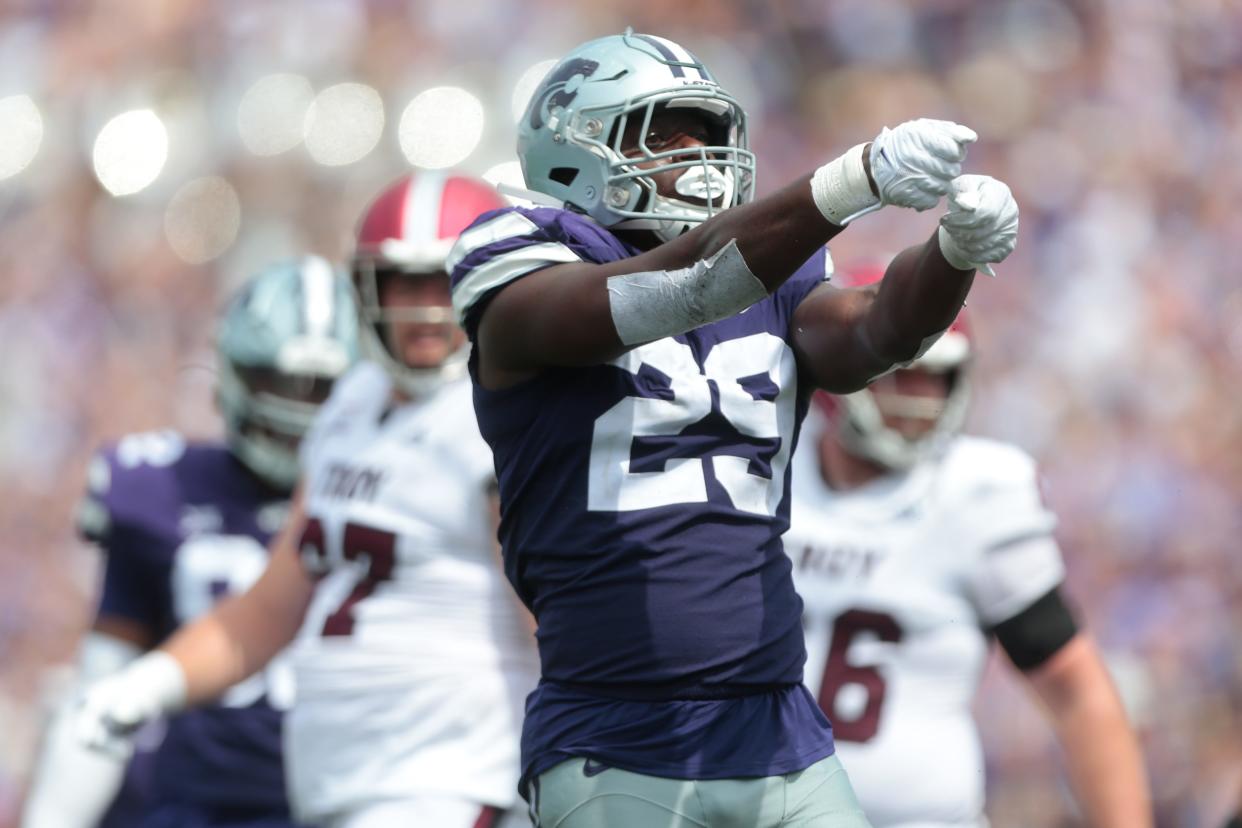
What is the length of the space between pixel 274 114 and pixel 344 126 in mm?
407

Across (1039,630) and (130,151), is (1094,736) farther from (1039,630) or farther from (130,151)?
(130,151)

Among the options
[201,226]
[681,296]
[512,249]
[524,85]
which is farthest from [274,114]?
[681,296]

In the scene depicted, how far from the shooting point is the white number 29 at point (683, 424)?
2.58m

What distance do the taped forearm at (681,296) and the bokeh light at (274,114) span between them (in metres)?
7.92

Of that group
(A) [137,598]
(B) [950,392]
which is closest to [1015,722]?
(B) [950,392]

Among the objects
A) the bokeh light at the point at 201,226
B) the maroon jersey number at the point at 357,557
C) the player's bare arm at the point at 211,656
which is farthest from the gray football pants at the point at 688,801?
the bokeh light at the point at 201,226

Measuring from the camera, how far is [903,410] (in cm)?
416

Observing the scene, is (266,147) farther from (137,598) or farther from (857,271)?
(857,271)

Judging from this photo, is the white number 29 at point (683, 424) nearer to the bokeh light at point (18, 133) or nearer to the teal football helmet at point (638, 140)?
the teal football helmet at point (638, 140)

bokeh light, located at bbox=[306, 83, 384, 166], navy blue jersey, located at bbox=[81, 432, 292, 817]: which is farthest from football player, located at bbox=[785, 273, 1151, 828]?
bokeh light, located at bbox=[306, 83, 384, 166]

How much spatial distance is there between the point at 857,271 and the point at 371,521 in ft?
4.26

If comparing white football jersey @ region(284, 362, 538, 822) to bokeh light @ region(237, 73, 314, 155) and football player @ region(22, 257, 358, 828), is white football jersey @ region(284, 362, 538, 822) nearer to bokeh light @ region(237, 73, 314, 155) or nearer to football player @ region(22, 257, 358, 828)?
football player @ region(22, 257, 358, 828)

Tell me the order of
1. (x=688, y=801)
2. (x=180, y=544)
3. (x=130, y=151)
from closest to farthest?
1. (x=688, y=801)
2. (x=180, y=544)
3. (x=130, y=151)

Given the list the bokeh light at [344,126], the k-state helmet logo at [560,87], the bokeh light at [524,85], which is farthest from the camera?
the bokeh light at [344,126]
